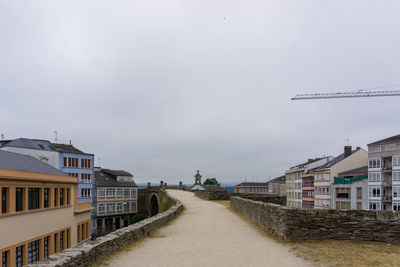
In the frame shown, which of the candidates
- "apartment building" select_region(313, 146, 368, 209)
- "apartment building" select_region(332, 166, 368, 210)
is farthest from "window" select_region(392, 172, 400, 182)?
Answer: "apartment building" select_region(313, 146, 368, 209)

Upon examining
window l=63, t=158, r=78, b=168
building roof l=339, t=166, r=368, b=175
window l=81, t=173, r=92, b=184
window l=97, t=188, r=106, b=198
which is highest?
window l=63, t=158, r=78, b=168

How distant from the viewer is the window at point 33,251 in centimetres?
2284

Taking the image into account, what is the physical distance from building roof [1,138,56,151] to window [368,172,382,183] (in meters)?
54.5

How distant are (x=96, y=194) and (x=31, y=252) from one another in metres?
48.4

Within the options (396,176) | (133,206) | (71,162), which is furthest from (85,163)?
(396,176)

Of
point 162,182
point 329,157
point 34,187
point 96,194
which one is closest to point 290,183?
point 329,157

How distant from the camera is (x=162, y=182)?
91.4 meters

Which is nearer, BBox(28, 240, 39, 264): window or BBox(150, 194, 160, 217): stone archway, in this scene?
BBox(28, 240, 39, 264): window

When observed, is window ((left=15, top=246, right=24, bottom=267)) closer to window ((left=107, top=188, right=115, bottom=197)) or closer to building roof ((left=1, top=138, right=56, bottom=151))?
building roof ((left=1, top=138, right=56, bottom=151))

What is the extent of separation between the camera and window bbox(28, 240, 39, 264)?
22.8 m

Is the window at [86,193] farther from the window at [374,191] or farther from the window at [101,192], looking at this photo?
the window at [374,191]

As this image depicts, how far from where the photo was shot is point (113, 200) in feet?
247

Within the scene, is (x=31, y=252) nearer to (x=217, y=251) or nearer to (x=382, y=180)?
(x=217, y=251)

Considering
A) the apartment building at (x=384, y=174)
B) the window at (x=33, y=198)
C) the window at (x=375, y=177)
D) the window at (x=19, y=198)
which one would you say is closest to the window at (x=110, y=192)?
the window at (x=33, y=198)
